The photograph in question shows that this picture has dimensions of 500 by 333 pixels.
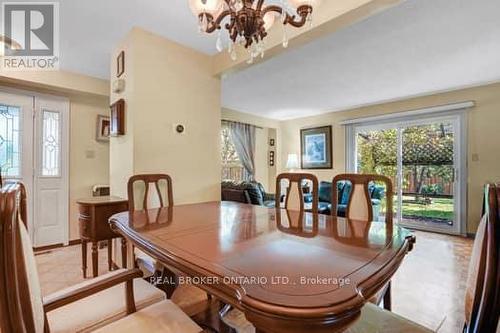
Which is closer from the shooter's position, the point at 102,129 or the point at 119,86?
the point at 119,86

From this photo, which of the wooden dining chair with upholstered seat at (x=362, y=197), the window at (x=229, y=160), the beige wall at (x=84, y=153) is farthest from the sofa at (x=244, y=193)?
the wooden dining chair with upholstered seat at (x=362, y=197)

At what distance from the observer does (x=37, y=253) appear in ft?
10.5

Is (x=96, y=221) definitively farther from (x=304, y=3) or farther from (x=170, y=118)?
(x=304, y=3)

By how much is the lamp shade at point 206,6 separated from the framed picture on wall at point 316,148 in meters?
4.77

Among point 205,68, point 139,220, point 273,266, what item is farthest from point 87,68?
point 273,266

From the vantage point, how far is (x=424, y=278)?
2.51 metres

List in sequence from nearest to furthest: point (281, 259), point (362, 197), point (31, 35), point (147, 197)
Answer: point (281, 259) < point (362, 197) < point (147, 197) < point (31, 35)

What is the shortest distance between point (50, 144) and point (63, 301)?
3.29m

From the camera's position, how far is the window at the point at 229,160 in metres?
5.67

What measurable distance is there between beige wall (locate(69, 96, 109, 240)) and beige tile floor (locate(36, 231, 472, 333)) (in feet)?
2.40

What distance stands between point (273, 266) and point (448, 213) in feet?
15.9

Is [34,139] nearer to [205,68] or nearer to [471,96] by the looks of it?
[205,68]

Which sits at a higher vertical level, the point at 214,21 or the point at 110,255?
the point at 214,21

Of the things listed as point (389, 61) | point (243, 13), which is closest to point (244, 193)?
point (389, 61)
